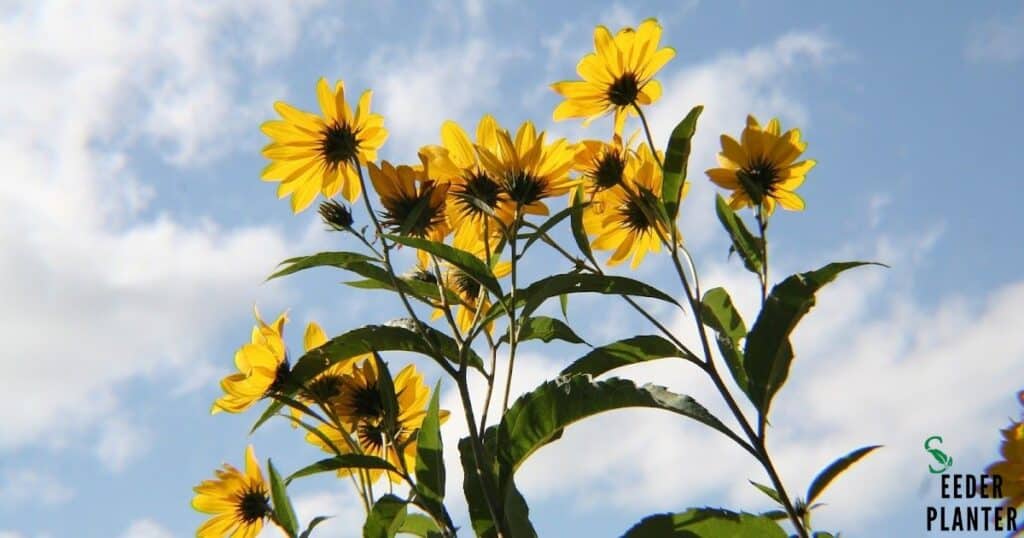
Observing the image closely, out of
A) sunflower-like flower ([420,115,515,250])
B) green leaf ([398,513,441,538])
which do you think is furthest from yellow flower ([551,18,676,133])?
green leaf ([398,513,441,538])

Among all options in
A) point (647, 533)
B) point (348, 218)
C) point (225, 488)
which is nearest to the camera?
point (647, 533)

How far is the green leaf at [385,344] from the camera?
1546mm

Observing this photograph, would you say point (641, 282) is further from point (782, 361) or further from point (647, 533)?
point (647, 533)

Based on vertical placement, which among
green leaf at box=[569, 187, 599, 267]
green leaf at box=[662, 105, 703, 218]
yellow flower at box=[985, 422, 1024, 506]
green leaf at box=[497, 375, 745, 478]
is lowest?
yellow flower at box=[985, 422, 1024, 506]

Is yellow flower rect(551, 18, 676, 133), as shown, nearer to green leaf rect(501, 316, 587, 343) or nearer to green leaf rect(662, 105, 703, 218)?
green leaf rect(662, 105, 703, 218)

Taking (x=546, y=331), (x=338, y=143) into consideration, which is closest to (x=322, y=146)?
(x=338, y=143)

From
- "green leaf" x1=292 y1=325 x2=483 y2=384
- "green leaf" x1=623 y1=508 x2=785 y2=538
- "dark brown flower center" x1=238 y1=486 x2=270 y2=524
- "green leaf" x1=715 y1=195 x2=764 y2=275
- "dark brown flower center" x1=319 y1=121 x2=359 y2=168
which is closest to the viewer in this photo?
"green leaf" x1=623 y1=508 x2=785 y2=538

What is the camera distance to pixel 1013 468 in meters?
0.87

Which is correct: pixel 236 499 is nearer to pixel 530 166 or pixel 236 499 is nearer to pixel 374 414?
pixel 374 414

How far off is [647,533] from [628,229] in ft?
2.40

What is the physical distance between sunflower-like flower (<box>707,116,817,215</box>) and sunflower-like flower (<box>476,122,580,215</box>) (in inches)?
10.7

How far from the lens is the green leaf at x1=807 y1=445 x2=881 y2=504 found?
1.50 metres

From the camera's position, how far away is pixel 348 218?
1.76 metres

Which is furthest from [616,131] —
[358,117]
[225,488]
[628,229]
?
[225,488]
